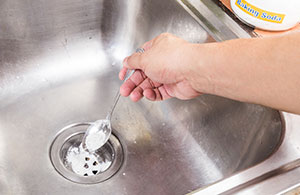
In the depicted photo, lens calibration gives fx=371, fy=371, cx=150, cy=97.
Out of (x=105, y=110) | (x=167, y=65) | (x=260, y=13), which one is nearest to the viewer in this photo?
(x=167, y=65)

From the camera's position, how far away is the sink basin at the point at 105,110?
66cm

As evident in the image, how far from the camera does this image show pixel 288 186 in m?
0.45

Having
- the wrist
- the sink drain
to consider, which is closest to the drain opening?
the sink drain

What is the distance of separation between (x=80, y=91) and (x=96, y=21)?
0.54 ft

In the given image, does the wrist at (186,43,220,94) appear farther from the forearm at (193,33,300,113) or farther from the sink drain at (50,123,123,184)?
the sink drain at (50,123,123,184)

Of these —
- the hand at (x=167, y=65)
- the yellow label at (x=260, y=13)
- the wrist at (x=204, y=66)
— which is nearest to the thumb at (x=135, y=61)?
the hand at (x=167, y=65)

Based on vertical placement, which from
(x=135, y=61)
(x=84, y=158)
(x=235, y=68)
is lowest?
(x=84, y=158)

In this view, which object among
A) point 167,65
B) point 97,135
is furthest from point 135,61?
point 97,135

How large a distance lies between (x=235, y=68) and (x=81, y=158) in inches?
15.6

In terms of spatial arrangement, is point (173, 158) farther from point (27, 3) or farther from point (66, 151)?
point (27, 3)

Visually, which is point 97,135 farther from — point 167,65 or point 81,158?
point 167,65

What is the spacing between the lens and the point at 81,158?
2.38 feet

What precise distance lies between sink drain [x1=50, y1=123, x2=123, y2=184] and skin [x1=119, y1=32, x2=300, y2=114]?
22 cm

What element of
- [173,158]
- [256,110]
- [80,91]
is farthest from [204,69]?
[80,91]
